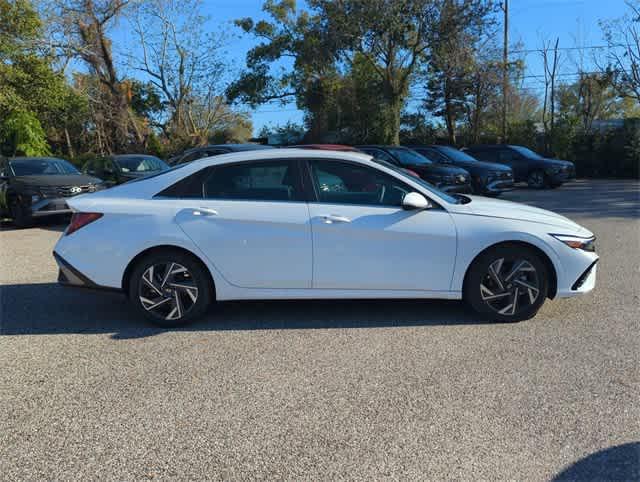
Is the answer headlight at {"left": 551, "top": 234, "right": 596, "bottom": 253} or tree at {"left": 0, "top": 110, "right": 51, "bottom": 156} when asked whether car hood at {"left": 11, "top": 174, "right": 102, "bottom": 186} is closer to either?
headlight at {"left": 551, "top": 234, "right": 596, "bottom": 253}

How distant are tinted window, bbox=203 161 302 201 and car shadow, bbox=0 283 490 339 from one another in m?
1.16

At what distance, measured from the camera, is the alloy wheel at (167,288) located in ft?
15.4

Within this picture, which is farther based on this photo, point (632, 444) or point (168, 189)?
point (168, 189)

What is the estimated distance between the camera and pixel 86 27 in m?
23.5

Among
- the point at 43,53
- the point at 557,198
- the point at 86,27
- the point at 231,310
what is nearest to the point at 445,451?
the point at 231,310

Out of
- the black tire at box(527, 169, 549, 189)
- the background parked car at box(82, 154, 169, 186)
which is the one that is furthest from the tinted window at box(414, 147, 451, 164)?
the background parked car at box(82, 154, 169, 186)

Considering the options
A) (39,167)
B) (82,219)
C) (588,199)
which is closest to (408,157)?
(588,199)

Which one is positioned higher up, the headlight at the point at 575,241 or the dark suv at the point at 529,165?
the dark suv at the point at 529,165

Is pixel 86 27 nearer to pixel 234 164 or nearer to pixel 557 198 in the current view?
pixel 557 198

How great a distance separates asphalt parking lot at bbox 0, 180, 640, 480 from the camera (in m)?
2.79

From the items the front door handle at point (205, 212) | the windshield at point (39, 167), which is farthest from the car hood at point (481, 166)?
the front door handle at point (205, 212)

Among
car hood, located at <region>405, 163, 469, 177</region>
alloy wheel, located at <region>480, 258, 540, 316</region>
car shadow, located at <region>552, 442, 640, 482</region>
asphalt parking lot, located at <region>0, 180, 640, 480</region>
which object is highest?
car hood, located at <region>405, 163, 469, 177</region>

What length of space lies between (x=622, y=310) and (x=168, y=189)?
4425 mm

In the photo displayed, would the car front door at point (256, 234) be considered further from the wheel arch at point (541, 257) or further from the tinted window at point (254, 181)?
the wheel arch at point (541, 257)
